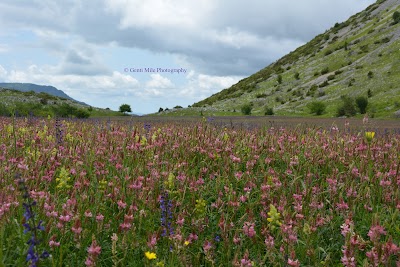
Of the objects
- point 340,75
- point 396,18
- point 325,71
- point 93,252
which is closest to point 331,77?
point 340,75

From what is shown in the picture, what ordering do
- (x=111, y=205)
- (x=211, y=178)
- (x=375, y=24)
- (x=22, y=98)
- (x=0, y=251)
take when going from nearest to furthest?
(x=0, y=251)
(x=111, y=205)
(x=211, y=178)
(x=22, y=98)
(x=375, y=24)

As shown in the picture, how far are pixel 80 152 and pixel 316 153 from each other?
3684 millimetres

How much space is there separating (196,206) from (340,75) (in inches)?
2006

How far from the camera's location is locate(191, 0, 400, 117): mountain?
1620 inches

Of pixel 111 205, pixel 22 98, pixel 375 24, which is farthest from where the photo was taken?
pixel 375 24

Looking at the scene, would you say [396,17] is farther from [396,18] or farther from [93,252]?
[93,252]

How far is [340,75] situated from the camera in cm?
5100

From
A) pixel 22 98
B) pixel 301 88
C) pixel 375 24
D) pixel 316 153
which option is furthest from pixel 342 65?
pixel 316 153

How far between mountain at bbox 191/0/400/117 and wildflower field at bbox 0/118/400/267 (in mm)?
28435

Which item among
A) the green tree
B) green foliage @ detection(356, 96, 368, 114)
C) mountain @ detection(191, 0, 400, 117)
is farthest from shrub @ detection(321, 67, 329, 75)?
green foliage @ detection(356, 96, 368, 114)

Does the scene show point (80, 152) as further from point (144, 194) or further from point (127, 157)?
point (144, 194)

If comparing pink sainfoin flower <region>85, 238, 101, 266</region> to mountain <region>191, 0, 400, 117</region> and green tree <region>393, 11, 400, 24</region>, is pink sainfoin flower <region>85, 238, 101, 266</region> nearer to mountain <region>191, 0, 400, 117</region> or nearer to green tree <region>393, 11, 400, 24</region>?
mountain <region>191, 0, 400, 117</region>

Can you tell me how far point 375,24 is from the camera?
6488 cm

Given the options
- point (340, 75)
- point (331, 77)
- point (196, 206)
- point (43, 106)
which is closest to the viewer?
point (196, 206)
